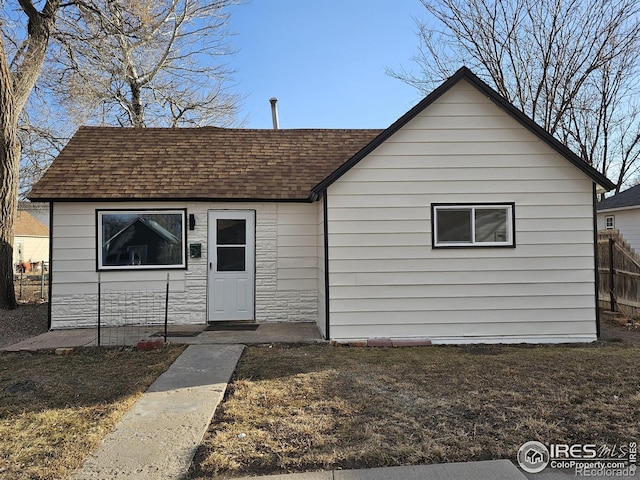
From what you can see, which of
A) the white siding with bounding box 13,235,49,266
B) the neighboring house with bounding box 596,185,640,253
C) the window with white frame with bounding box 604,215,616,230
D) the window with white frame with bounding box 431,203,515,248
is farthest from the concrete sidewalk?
the white siding with bounding box 13,235,49,266

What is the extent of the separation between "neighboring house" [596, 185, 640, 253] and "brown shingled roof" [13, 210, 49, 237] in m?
40.6

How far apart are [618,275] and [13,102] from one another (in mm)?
15686

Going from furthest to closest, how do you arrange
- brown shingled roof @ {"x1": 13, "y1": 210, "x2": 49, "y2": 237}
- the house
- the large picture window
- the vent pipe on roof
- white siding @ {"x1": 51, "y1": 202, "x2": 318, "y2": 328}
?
brown shingled roof @ {"x1": 13, "y1": 210, "x2": 49, "y2": 237} → the vent pipe on roof → the large picture window → white siding @ {"x1": 51, "y1": 202, "x2": 318, "y2": 328} → the house

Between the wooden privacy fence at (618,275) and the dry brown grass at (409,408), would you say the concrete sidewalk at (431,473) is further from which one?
the wooden privacy fence at (618,275)

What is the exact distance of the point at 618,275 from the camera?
988cm

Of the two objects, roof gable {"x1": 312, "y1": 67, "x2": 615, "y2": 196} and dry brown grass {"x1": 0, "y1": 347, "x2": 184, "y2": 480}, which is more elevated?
roof gable {"x1": 312, "y1": 67, "x2": 615, "y2": 196}

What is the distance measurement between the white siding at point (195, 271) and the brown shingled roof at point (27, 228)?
106 ft

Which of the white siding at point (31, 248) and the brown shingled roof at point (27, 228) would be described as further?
the brown shingled roof at point (27, 228)

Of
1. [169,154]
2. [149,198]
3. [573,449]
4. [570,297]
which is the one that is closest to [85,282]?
[149,198]

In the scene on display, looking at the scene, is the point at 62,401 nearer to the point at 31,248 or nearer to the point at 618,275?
the point at 618,275

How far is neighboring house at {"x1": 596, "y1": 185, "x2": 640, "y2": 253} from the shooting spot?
53.3 feet

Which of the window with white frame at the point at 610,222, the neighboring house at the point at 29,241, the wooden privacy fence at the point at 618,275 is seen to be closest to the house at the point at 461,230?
the wooden privacy fence at the point at 618,275

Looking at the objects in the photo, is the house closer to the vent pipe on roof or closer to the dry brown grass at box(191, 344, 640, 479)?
the dry brown grass at box(191, 344, 640, 479)

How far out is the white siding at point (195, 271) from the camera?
820 centimetres
